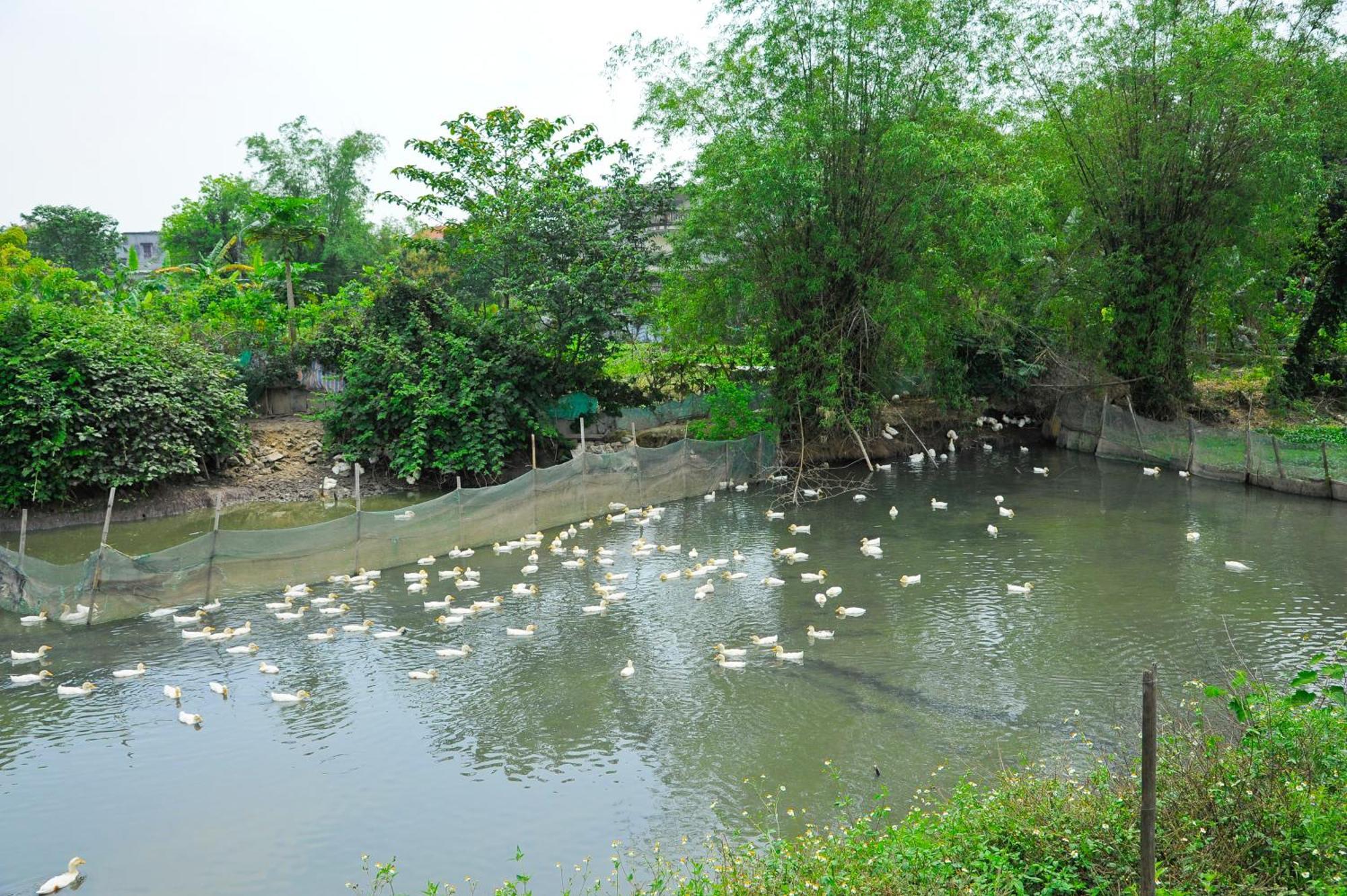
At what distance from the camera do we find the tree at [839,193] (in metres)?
19.1

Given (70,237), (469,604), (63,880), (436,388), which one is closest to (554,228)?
(436,388)

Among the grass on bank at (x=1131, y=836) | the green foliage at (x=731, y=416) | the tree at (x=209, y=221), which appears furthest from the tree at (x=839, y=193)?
the tree at (x=209, y=221)

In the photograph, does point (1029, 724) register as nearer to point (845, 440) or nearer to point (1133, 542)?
point (1133, 542)

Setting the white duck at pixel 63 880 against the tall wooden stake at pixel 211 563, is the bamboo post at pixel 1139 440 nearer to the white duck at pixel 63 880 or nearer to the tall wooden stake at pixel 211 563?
the tall wooden stake at pixel 211 563

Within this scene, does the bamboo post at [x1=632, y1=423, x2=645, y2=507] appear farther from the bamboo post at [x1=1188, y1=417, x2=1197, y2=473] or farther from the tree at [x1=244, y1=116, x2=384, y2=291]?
the tree at [x1=244, y1=116, x2=384, y2=291]

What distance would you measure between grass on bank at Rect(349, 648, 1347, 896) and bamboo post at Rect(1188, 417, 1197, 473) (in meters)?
16.0

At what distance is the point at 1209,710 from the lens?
8742 mm

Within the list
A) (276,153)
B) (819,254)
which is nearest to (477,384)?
(819,254)

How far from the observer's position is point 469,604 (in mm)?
13297

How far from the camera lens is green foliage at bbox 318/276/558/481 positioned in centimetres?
2045

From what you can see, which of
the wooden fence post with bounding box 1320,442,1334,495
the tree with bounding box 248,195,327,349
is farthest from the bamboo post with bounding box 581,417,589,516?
the wooden fence post with bounding box 1320,442,1334,495

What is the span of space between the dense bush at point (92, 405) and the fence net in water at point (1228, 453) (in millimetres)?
19567

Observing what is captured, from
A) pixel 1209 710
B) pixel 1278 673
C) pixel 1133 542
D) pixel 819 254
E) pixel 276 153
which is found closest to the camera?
pixel 1209 710

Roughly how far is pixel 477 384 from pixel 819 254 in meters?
7.60
